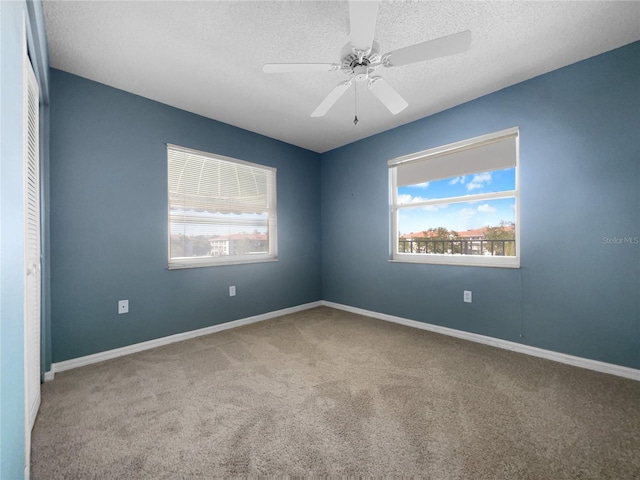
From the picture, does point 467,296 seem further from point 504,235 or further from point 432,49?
point 432,49

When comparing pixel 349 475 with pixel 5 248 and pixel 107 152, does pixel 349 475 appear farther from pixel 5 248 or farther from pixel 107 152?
pixel 107 152

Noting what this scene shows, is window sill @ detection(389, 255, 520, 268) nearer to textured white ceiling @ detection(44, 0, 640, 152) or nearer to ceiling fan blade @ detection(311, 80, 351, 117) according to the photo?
textured white ceiling @ detection(44, 0, 640, 152)

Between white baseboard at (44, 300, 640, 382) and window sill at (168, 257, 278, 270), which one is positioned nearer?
white baseboard at (44, 300, 640, 382)

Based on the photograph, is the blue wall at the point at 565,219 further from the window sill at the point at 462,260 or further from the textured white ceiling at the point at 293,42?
the textured white ceiling at the point at 293,42

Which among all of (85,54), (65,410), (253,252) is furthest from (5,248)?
(253,252)

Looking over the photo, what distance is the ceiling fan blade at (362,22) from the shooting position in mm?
1266

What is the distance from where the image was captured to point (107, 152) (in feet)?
8.11

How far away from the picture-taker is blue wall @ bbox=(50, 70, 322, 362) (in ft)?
7.42

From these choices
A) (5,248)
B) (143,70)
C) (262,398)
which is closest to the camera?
(5,248)

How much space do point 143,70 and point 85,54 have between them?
Answer: 362mm

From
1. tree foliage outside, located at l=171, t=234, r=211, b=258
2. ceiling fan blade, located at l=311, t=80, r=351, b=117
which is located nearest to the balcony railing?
ceiling fan blade, located at l=311, t=80, r=351, b=117

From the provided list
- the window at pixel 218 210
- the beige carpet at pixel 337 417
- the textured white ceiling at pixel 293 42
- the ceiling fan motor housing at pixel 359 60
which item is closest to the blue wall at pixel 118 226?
the window at pixel 218 210

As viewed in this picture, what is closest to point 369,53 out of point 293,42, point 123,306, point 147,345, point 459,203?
point 293,42

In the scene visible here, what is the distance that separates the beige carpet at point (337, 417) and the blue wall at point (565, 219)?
33 cm
